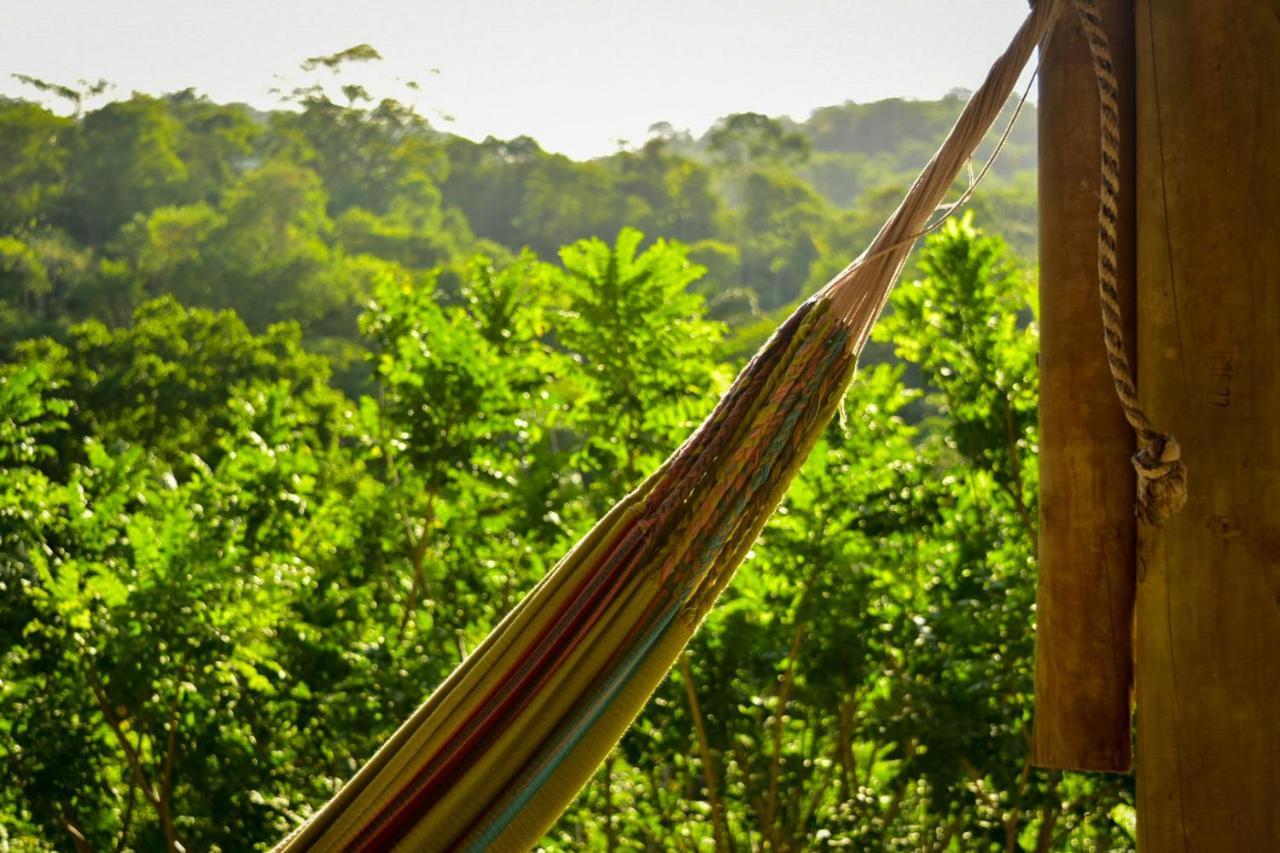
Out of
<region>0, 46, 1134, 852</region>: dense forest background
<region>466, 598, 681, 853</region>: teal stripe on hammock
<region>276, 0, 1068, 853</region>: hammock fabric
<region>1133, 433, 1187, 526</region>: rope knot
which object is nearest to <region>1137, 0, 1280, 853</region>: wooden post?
<region>1133, 433, 1187, 526</region>: rope knot

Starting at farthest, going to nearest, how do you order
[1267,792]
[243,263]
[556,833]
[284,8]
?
[243,263], [284,8], [556,833], [1267,792]

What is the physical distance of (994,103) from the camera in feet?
4.00

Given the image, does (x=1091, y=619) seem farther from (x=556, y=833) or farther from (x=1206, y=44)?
(x=556, y=833)

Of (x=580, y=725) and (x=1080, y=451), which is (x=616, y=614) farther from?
(x=1080, y=451)

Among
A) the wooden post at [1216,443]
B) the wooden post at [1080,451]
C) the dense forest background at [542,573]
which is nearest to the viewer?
the wooden post at [1216,443]

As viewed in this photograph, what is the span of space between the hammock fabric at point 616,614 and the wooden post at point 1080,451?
7cm

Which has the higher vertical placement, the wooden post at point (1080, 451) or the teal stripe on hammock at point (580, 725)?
the wooden post at point (1080, 451)

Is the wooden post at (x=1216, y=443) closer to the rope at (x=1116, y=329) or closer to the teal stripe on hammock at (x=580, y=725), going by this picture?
the rope at (x=1116, y=329)

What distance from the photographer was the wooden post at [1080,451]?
1.18 m

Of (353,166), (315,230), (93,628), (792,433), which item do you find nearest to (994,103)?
(792,433)

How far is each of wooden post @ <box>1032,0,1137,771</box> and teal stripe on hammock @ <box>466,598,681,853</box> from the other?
35 centimetres

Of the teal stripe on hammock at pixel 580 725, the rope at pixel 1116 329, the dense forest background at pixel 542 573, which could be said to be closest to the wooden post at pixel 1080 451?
the rope at pixel 1116 329

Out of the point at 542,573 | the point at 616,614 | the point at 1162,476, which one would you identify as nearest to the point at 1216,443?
the point at 1162,476

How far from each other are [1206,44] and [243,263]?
2423 centimetres
